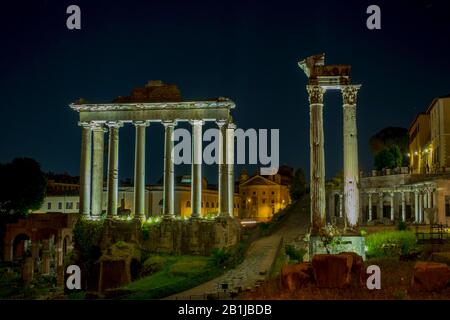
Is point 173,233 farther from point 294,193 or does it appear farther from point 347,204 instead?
point 294,193

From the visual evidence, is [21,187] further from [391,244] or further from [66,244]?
[391,244]

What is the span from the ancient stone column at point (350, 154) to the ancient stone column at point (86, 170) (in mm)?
28304

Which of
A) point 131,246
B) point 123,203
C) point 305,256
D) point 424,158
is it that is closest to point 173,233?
point 131,246

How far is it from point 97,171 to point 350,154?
93.6 feet

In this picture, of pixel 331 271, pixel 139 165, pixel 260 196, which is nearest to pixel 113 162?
pixel 139 165

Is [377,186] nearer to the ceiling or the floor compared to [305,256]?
nearer to the ceiling

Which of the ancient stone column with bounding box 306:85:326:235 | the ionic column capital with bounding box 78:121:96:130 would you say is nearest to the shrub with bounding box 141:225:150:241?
the ionic column capital with bounding box 78:121:96:130

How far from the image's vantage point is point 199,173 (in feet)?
173

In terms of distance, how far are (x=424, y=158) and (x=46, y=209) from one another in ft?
218

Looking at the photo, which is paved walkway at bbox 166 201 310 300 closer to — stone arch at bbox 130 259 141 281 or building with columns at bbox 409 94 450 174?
stone arch at bbox 130 259 141 281

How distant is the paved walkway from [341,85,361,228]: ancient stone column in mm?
7040

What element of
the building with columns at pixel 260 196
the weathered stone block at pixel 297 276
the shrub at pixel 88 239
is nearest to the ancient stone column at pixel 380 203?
the shrub at pixel 88 239

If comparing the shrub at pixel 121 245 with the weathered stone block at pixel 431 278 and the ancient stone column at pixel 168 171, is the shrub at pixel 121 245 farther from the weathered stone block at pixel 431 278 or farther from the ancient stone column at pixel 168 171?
the weathered stone block at pixel 431 278

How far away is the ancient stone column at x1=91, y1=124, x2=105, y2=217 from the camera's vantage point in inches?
2160
